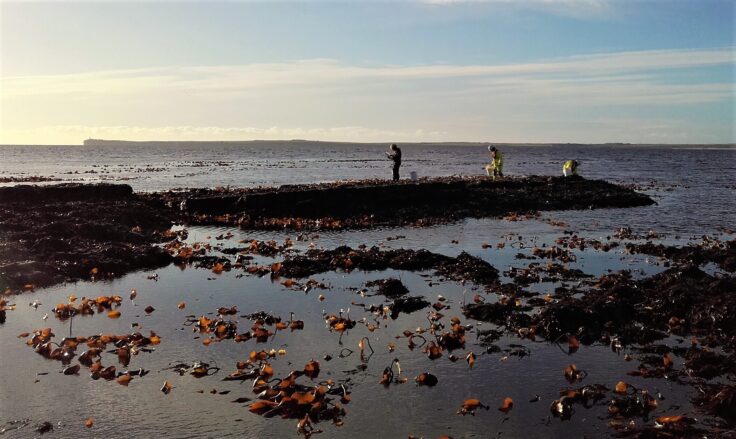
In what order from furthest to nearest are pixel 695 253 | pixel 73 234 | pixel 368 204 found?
pixel 368 204, pixel 73 234, pixel 695 253

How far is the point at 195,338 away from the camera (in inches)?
381

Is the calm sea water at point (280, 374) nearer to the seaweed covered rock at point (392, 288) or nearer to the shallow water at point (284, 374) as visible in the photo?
the shallow water at point (284, 374)

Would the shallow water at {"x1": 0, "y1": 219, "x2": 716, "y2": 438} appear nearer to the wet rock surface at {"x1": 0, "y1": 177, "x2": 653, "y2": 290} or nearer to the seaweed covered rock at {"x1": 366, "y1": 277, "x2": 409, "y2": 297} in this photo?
the seaweed covered rock at {"x1": 366, "y1": 277, "x2": 409, "y2": 297}

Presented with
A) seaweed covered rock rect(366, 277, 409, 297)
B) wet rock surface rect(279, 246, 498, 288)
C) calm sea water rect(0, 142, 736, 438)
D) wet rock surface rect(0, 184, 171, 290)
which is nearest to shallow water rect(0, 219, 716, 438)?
calm sea water rect(0, 142, 736, 438)

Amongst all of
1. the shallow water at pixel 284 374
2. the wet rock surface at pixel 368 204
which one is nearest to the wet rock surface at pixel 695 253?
the shallow water at pixel 284 374

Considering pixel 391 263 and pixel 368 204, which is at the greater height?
pixel 368 204

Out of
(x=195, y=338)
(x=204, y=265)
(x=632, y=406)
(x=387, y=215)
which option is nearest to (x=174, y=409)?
(x=195, y=338)

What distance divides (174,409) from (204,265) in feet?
28.8

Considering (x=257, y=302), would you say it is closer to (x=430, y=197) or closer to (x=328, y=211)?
(x=328, y=211)

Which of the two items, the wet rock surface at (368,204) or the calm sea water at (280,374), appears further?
the wet rock surface at (368,204)

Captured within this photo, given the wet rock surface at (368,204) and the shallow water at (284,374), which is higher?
the wet rock surface at (368,204)

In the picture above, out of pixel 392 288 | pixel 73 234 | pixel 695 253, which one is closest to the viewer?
pixel 392 288

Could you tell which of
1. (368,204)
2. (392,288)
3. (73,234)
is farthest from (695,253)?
(73,234)

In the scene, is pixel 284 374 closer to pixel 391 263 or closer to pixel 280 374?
pixel 280 374
